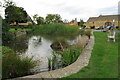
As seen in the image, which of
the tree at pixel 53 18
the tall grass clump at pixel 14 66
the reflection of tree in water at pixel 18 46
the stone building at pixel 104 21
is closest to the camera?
the tall grass clump at pixel 14 66

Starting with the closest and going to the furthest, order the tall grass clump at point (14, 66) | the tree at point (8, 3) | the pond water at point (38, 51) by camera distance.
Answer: the tall grass clump at point (14, 66) → the pond water at point (38, 51) → the tree at point (8, 3)

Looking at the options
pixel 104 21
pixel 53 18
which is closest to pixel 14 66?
pixel 104 21


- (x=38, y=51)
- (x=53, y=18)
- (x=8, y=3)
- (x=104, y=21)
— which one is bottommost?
(x=38, y=51)

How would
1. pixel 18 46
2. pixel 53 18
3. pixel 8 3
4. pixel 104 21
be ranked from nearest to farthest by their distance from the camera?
1. pixel 18 46
2. pixel 8 3
3. pixel 104 21
4. pixel 53 18

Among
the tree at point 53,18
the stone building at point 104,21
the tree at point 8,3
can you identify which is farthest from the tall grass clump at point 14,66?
the tree at point 53,18

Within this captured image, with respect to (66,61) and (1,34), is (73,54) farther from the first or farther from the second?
(1,34)

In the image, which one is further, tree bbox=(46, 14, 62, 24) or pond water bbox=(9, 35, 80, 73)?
tree bbox=(46, 14, 62, 24)

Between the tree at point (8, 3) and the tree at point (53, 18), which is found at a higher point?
the tree at point (53, 18)

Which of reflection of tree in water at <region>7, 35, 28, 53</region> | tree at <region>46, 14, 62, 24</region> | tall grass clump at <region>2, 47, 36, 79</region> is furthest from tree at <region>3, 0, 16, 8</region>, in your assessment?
tree at <region>46, 14, 62, 24</region>

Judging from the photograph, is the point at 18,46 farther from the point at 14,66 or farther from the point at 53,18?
the point at 53,18

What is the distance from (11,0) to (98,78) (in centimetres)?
2286

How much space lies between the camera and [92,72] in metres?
3.55

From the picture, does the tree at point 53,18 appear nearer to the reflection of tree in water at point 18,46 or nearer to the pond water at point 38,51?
the reflection of tree in water at point 18,46

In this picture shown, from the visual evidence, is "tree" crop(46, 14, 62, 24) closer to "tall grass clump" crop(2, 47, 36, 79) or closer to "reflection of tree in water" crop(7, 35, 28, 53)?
"reflection of tree in water" crop(7, 35, 28, 53)
